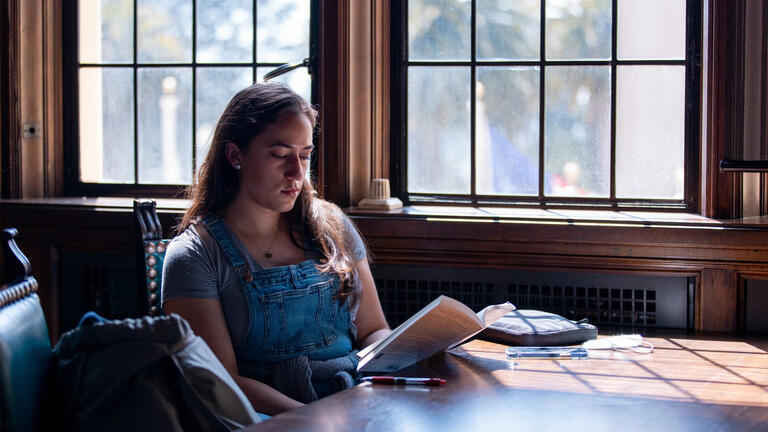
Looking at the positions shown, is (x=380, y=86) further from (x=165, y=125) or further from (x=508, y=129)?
(x=165, y=125)

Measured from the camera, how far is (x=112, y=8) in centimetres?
360

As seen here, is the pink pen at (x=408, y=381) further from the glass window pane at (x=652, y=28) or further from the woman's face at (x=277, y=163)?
the glass window pane at (x=652, y=28)

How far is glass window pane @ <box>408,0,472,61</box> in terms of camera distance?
325 centimetres

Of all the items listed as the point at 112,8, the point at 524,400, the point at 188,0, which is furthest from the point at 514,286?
the point at 112,8

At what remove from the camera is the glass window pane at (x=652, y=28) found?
310cm

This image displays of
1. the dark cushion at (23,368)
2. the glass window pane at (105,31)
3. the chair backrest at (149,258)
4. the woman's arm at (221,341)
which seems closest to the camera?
the dark cushion at (23,368)

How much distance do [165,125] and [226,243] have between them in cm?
143

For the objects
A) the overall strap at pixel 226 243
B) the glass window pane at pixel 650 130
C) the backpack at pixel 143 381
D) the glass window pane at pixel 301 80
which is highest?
the glass window pane at pixel 301 80

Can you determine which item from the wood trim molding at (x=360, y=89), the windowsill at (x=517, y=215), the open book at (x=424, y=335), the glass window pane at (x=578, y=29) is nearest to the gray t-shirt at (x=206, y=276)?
the open book at (x=424, y=335)

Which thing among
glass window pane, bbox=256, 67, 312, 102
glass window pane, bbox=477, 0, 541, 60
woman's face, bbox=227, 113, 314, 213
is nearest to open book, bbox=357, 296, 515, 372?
woman's face, bbox=227, 113, 314, 213

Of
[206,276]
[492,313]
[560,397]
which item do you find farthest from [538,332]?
[206,276]

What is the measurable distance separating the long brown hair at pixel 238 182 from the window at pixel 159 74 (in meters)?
0.99

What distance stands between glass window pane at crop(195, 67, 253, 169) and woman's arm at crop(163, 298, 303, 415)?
1.41 meters

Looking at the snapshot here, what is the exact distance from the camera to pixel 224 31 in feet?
11.4
